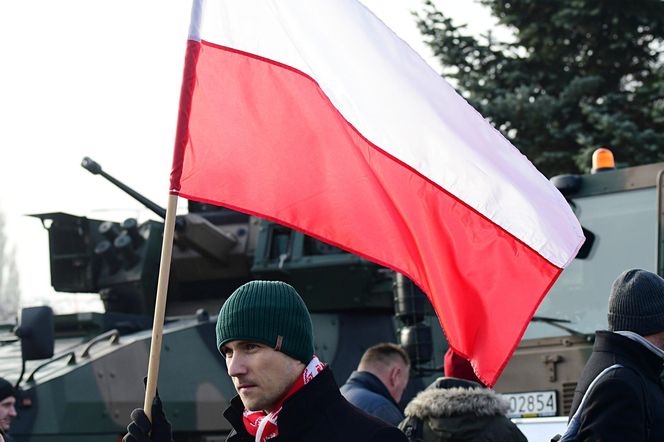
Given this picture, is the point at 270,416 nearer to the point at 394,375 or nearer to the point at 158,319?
the point at 158,319

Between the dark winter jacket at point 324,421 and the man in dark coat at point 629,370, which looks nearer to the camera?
the dark winter jacket at point 324,421

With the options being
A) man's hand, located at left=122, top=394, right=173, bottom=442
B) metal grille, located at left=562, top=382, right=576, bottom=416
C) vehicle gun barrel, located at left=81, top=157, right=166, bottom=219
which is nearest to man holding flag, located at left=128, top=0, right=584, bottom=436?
man's hand, located at left=122, top=394, right=173, bottom=442

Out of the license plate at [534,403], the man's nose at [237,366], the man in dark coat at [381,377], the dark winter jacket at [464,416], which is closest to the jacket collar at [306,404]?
the man's nose at [237,366]

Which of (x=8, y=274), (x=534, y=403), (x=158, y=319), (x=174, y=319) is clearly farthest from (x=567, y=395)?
(x=8, y=274)

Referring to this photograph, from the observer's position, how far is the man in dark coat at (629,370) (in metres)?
3.56

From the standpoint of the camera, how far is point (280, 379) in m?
3.10

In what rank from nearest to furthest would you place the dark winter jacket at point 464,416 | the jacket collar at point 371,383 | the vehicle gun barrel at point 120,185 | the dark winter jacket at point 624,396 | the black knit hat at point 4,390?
the dark winter jacket at point 624,396
the dark winter jacket at point 464,416
the black knit hat at point 4,390
the jacket collar at point 371,383
the vehicle gun barrel at point 120,185

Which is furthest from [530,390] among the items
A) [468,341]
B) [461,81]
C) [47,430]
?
[461,81]

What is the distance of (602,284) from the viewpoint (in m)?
7.88

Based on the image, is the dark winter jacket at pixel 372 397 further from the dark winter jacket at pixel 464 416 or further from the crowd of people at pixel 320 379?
the crowd of people at pixel 320 379

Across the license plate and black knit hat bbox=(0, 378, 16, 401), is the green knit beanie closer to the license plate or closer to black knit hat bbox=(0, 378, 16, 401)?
black knit hat bbox=(0, 378, 16, 401)

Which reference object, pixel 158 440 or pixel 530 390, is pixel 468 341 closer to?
pixel 158 440

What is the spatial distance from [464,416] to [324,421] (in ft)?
7.18

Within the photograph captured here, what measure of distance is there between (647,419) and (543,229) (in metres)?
1.00
